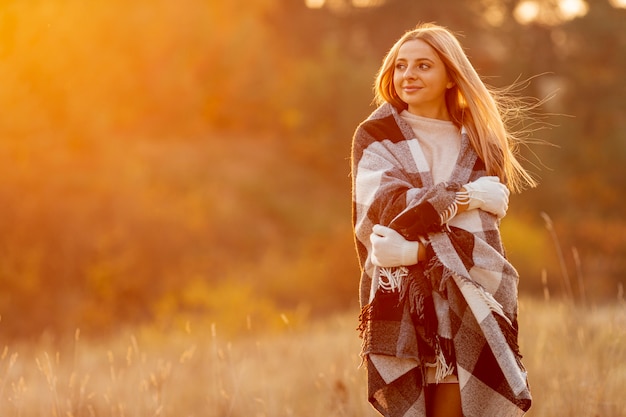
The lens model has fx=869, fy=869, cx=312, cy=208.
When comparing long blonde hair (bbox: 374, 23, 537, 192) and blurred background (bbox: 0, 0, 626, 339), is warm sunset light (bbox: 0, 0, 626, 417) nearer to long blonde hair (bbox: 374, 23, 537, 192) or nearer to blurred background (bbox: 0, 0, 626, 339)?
blurred background (bbox: 0, 0, 626, 339)

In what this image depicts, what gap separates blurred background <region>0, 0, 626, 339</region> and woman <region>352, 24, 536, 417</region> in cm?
1401

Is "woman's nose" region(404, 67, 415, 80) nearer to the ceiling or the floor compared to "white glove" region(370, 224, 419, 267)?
nearer to the ceiling

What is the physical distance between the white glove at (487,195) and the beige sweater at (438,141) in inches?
5.8

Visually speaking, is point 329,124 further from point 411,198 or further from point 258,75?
point 411,198

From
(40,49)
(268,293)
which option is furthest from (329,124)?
(40,49)

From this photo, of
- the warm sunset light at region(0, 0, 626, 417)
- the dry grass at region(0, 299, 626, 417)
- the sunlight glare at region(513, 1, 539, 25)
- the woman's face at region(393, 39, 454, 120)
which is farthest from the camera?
the sunlight glare at region(513, 1, 539, 25)

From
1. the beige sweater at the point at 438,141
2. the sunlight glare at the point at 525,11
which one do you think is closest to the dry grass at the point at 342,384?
the beige sweater at the point at 438,141

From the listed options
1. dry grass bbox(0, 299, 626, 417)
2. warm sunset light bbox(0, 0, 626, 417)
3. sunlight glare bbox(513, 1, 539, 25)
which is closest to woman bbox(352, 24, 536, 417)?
dry grass bbox(0, 299, 626, 417)

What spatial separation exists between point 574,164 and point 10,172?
20820 mm

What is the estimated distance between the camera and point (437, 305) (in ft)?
10.2

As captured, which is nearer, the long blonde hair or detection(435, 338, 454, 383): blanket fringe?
detection(435, 338, 454, 383): blanket fringe

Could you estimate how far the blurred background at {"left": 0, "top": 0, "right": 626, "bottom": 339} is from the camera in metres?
21.5

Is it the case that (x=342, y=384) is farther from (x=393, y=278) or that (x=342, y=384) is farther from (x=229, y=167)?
(x=229, y=167)

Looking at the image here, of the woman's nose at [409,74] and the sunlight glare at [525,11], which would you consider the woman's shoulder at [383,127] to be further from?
the sunlight glare at [525,11]
